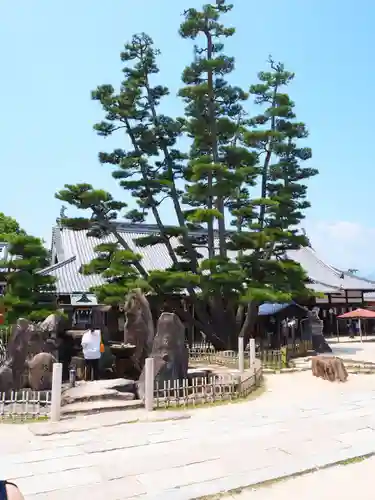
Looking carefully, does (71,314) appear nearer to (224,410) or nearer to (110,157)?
(110,157)

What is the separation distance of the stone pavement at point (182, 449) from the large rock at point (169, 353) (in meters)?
1.75

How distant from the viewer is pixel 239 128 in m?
20.4

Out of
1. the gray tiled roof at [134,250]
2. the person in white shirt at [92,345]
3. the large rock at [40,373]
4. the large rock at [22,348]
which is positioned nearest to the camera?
the large rock at [40,373]

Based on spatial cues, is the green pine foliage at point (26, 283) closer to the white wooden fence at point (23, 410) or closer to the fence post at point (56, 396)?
the white wooden fence at point (23, 410)

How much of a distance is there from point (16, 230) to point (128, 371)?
30.8 m

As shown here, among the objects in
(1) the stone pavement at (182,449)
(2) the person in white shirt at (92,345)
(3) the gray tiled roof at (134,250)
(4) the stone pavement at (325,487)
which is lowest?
(4) the stone pavement at (325,487)

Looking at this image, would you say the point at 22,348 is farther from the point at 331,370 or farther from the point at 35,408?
the point at 331,370

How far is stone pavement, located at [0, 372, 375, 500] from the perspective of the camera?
15.8ft

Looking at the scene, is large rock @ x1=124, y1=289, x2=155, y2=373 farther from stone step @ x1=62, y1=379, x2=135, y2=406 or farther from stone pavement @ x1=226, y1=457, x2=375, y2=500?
stone pavement @ x1=226, y1=457, x2=375, y2=500

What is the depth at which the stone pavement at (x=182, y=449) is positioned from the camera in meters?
4.82

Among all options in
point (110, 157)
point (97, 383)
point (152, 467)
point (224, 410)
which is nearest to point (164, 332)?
point (97, 383)

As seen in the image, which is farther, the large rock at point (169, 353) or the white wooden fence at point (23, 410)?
the large rock at point (169, 353)

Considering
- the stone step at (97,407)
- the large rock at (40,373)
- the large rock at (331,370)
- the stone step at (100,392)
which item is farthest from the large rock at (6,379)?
the large rock at (331,370)

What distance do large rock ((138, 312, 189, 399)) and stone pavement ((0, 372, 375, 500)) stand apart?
5.75 ft
